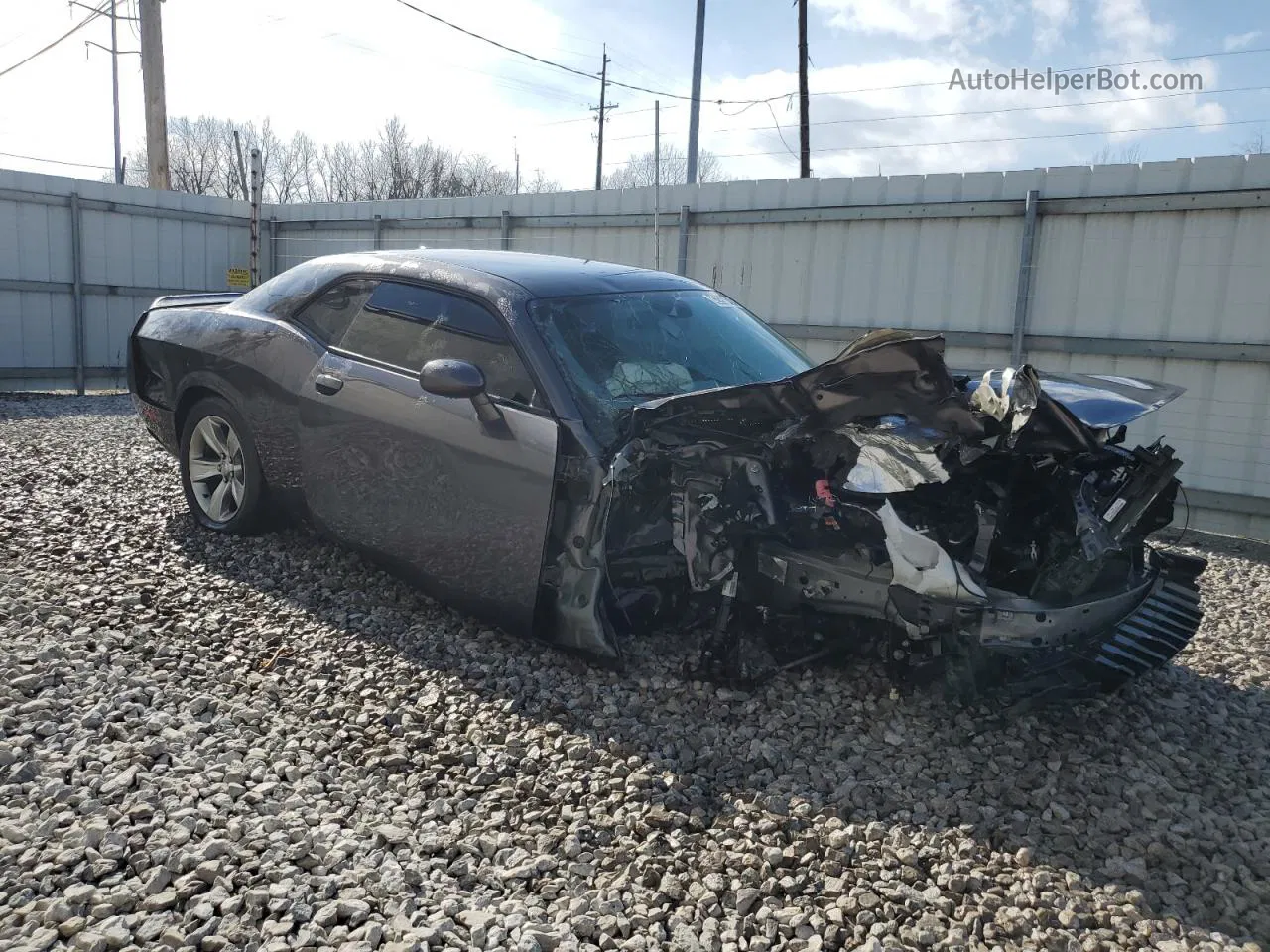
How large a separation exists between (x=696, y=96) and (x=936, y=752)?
18.7 metres

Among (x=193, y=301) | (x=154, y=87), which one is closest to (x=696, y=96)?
(x=154, y=87)

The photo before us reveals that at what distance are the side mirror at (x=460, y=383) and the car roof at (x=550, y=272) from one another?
55 centimetres

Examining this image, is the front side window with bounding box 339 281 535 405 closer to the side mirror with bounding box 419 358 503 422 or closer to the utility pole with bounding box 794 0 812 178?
the side mirror with bounding box 419 358 503 422

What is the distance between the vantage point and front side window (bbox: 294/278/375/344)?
15.4 feet

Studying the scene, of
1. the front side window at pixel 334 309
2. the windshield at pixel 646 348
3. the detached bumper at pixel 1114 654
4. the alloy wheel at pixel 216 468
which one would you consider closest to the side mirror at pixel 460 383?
the windshield at pixel 646 348

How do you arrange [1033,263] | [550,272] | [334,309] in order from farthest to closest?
[1033,263] < [334,309] < [550,272]

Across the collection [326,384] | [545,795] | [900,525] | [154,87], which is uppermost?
[154,87]

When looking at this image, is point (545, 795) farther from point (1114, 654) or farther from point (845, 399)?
point (1114, 654)

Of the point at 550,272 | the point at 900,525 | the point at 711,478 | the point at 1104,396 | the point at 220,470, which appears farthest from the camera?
the point at 220,470

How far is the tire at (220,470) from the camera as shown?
4926 mm

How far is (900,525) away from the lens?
3305 mm

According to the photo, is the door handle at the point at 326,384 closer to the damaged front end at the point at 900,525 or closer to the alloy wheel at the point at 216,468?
the alloy wheel at the point at 216,468

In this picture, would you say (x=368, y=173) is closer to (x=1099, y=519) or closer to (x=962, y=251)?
(x=962, y=251)

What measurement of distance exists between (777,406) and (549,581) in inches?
42.9
